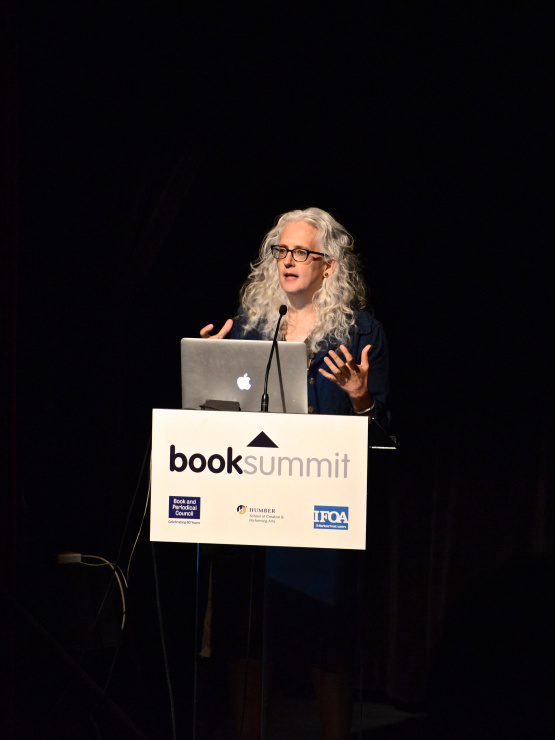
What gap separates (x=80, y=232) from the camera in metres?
3.29

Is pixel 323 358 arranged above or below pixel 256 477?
above

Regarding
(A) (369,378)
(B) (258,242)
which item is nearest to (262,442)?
(A) (369,378)

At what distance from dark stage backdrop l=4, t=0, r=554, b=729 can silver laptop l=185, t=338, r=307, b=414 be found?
1.26m

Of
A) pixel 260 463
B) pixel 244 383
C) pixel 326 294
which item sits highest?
pixel 326 294

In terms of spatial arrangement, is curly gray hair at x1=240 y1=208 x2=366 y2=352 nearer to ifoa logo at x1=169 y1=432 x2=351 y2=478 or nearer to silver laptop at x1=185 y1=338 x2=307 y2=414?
silver laptop at x1=185 y1=338 x2=307 y2=414

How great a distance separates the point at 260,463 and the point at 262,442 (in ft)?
0.15

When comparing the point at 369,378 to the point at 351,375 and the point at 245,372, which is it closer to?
the point at 351,375

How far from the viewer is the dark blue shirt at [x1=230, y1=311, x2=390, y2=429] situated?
2197 millimetres

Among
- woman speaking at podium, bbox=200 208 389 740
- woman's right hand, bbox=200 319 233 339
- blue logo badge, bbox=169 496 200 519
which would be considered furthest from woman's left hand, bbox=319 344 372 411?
blue logo badge, bbox=169 496 200 519

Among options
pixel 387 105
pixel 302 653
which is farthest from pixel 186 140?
pixel 302 653

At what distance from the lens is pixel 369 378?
2211mm

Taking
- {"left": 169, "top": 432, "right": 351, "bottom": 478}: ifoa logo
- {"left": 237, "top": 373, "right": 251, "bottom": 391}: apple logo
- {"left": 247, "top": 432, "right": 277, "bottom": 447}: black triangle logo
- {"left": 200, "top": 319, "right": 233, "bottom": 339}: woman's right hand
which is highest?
{"left": 200, "top": 319, "right": 233, "bottom": 339}: woman's right hand

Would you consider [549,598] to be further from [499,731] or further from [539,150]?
[539,150]

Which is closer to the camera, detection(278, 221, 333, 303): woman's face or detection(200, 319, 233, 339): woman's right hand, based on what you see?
detection(200, 319, 233, 339): woman's right hand
